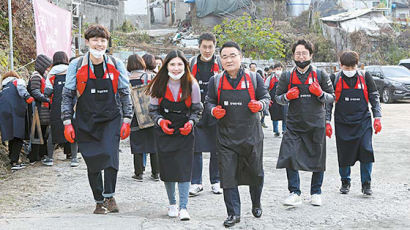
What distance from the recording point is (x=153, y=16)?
54000 millimetres

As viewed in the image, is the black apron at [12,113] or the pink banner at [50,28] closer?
the black apron at [12,113]

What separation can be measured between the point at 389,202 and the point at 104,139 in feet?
11.2

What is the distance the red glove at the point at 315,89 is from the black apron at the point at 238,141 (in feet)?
3.10

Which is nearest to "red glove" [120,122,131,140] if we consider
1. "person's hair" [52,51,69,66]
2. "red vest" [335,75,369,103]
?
"red vest" [335,75,369,103]

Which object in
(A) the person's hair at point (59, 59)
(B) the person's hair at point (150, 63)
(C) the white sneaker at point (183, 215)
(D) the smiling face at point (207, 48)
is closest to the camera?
(C) the white sneaker at point (183, 215)

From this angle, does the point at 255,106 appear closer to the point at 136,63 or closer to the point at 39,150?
the point at 136,63

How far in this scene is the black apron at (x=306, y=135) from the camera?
20.0 feet

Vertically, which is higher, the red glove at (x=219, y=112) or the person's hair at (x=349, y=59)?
the person's hair at (x=349, y=59)

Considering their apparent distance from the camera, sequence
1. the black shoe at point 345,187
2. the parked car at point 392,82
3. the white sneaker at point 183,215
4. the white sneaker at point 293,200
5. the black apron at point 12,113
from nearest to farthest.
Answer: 1. the white sneaker at point 183,215
2. the white sneaker at point 293,200
3. the black shoe at point 345,187
4. the black apron at point 12,113
5. the parked car at point 392,82

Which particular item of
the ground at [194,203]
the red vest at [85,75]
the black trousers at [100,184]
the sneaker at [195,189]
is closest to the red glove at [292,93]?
the ground at [194,203]

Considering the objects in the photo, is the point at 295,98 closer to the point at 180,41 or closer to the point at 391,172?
the point at 391,172

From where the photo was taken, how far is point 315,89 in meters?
5.92

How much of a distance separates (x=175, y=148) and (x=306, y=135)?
165 cm

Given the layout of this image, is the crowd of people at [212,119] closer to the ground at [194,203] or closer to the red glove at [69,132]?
the red glove at [69,132]
